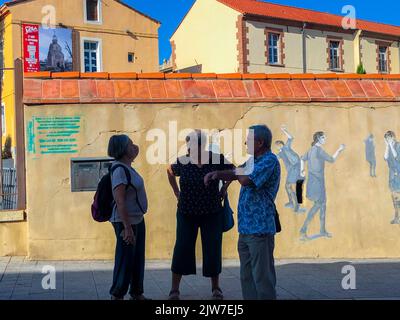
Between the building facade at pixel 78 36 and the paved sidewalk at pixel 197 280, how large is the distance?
80.8 feet

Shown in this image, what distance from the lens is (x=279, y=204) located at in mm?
8461

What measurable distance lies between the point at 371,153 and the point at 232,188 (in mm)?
2210

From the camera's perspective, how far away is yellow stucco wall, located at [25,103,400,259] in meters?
7.93

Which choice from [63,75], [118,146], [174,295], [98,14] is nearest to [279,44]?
[98,14]

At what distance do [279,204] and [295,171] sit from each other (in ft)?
1.78

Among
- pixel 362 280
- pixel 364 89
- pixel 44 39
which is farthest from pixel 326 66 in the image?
pixel 362 280

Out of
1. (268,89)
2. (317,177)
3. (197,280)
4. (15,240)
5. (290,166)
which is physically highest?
(268,89)

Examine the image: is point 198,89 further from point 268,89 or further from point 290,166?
point 290,166

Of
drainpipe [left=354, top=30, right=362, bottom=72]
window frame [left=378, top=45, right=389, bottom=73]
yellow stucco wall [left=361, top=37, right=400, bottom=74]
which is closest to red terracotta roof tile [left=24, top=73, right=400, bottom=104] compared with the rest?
drainpipe [left=354, top=30, right=362, bottom=72]

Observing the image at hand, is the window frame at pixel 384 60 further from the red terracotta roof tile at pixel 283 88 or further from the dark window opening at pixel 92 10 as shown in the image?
the red terracotta roof tile at pixel 283 88

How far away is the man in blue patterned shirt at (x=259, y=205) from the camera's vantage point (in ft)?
16.3

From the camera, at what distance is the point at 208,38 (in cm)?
3816
